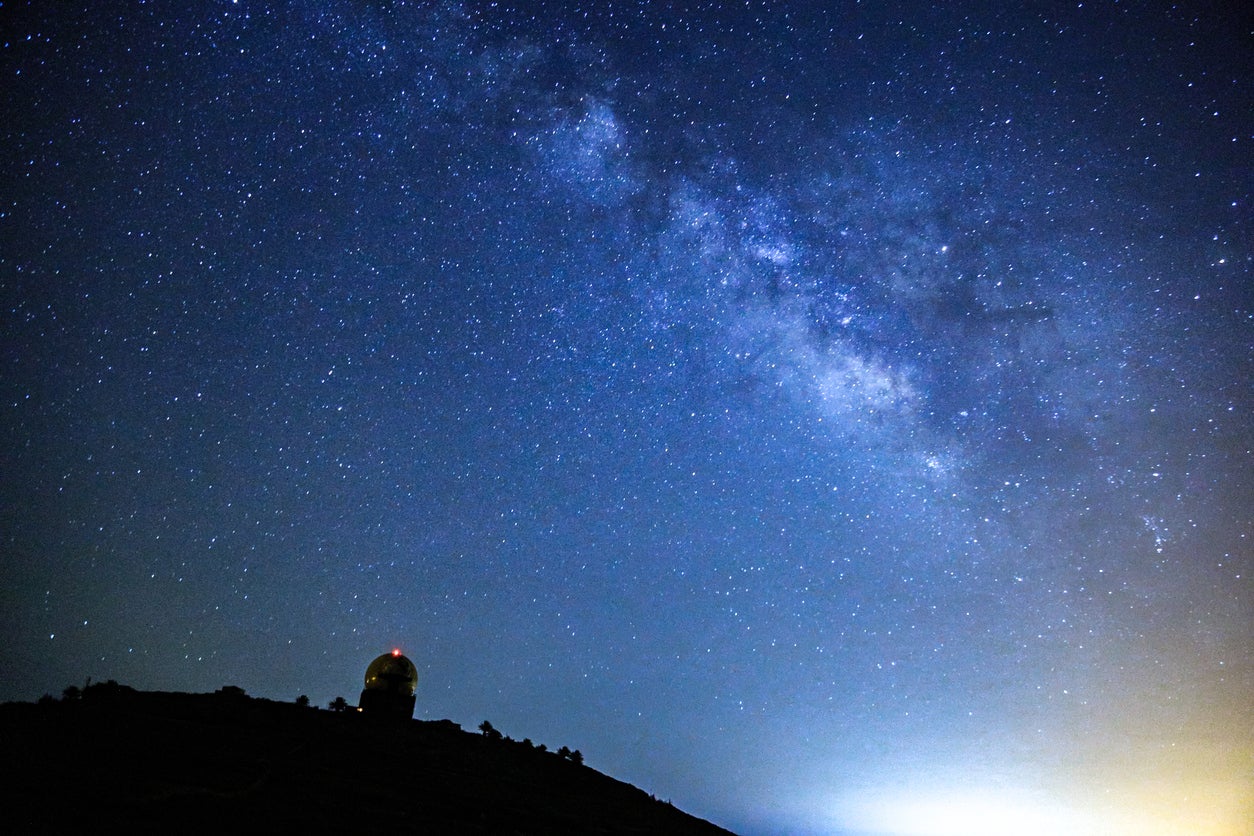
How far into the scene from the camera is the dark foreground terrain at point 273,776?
12156 mm

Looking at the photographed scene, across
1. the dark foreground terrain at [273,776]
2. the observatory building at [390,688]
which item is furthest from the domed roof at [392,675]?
the dark foreground terrain at [273,776]

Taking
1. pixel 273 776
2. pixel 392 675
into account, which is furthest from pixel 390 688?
pixel 273 776

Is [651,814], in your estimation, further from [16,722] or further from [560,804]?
[16,722]

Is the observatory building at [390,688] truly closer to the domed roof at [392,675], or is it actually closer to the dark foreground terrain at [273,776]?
the domed roof at [392,675]

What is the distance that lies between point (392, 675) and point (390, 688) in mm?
486

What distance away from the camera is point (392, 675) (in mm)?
25578

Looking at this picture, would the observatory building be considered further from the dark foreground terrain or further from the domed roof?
the dark foreground terrain

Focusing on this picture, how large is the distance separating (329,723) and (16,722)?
777 cm

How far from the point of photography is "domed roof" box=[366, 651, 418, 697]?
2538 cm

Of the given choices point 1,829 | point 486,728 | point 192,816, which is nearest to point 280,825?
point 192,816

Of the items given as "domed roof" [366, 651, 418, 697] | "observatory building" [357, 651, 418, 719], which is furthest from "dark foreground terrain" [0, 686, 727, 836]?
"domed roof" [366, 651, 418, 697]

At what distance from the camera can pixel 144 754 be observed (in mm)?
14922

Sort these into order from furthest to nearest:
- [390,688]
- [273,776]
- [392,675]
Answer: [392,675]
[390,688]
[273,776]

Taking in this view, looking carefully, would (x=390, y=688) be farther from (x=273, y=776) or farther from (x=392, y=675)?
(x=273, y=776)
